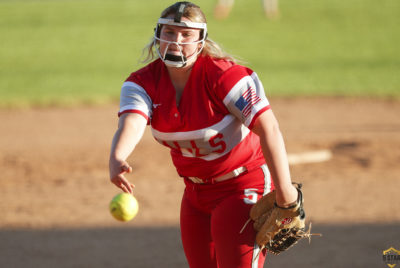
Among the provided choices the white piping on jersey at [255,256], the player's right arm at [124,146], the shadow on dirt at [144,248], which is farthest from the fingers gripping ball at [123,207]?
the shadow on dirt at [144,248]

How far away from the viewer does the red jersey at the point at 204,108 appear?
301cm

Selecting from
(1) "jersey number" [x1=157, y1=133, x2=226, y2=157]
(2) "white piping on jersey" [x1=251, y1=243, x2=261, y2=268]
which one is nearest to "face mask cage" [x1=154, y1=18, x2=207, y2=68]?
(1) "jersey number" [x1=157, y1=133, x2=226, y2=157]

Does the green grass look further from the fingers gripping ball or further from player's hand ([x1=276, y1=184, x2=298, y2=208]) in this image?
player's hand ([x1=276, y1=184, x2=298, y2=208])

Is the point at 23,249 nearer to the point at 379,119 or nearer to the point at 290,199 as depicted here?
the point at 290,199

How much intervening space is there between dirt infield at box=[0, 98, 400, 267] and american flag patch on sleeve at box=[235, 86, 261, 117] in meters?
2.45

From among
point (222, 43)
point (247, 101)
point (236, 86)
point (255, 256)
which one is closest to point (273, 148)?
point (247, 101)

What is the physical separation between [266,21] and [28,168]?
14.3 metres

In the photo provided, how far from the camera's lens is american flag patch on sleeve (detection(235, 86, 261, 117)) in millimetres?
2956

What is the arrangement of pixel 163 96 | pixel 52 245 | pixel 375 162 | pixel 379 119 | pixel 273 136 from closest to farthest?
1. pixel 273 136
2. pixel 163 96
3. pixel 52 245
4. pixel 375 162
5. pixel 379 119

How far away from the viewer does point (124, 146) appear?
2.89 metres

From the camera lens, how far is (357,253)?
16.8 feet

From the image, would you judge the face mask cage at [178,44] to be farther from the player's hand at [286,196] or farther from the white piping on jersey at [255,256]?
the white piping on jersey at [255,256]

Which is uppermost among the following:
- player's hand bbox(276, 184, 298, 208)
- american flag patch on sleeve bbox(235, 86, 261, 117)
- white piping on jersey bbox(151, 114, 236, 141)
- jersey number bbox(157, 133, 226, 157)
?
american flag patch on sleeve bbox(235, 86, 261, 117)

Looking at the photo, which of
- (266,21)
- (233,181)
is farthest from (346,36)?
(233,181)
